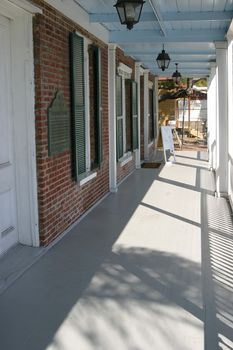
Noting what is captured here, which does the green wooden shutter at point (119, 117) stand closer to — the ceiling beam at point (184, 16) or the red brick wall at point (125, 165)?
the red brick wall at point (125, 165)

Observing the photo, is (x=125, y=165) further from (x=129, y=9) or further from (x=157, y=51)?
(x=129, y=9)

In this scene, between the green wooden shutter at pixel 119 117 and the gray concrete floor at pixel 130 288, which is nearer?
the gray concrete floor at pixel 130 288

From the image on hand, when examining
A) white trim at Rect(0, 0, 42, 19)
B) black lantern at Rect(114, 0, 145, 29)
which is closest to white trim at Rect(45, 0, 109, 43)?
white trim at Rect(0, 0, 42, 19)

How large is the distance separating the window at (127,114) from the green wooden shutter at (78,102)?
326 cm

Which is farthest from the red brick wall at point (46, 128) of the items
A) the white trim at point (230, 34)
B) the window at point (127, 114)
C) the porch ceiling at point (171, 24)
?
the window at point (127, 114)

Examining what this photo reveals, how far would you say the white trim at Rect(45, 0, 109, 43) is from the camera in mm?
5998

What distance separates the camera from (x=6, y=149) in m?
5.25

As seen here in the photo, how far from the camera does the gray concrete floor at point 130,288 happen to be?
354cm

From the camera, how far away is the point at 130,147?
40.2 ft

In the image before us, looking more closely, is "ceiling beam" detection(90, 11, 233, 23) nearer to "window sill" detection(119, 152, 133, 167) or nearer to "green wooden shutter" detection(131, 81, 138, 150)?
"window sill" detection(119, 152, 133, 167)

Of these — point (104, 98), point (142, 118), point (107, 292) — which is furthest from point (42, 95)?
point (142, 118)

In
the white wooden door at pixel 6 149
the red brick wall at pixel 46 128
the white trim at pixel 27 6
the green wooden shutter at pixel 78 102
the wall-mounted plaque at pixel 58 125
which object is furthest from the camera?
the green wooden shutter at pixel 78 102

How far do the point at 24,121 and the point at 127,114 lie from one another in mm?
6988

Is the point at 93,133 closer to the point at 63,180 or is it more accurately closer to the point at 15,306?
the point at 63,180
